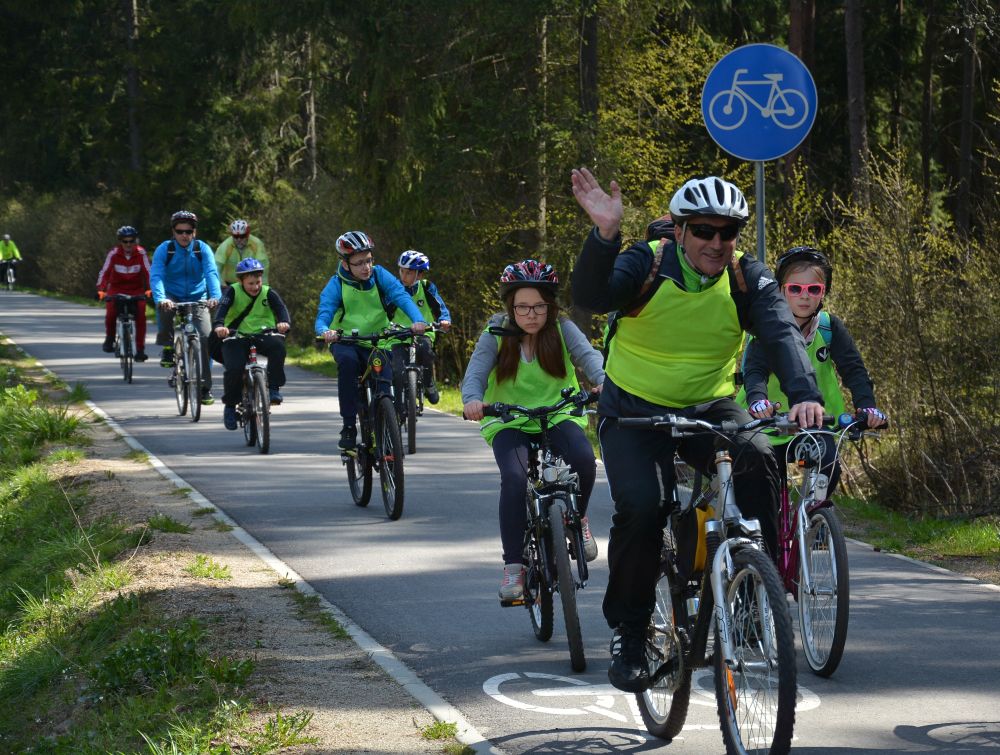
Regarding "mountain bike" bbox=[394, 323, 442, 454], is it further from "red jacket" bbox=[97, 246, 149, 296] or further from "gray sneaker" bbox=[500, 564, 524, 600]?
"red jacket" bbox=[97, 246, 149, 296]

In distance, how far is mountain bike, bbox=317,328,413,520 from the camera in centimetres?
1059

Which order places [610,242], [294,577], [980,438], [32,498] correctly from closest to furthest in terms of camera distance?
[610,242] → [294,577] → [980,438] → [32,498]

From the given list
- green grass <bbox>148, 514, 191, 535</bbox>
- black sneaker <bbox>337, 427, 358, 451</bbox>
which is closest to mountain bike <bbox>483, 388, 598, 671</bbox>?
green grass <bbox>148, 514, 191, 535</bbox>

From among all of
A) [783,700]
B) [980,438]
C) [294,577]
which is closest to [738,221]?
[783,700]

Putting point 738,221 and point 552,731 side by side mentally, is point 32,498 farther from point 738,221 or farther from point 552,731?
point 738,221

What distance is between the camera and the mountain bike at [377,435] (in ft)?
34.8

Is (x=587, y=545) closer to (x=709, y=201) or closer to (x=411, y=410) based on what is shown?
(x=709, y=201)

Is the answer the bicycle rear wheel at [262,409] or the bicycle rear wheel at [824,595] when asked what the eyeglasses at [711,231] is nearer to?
the bicycle rear wheel at [824,595]

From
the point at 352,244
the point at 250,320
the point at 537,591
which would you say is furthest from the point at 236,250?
the point at 537,591

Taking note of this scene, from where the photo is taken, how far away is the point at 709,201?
506 centimetres

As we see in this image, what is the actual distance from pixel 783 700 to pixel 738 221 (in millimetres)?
1627

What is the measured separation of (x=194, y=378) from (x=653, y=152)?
785 centimetres

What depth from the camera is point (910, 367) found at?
12211 millimetres

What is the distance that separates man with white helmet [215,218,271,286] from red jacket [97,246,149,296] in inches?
89.9
